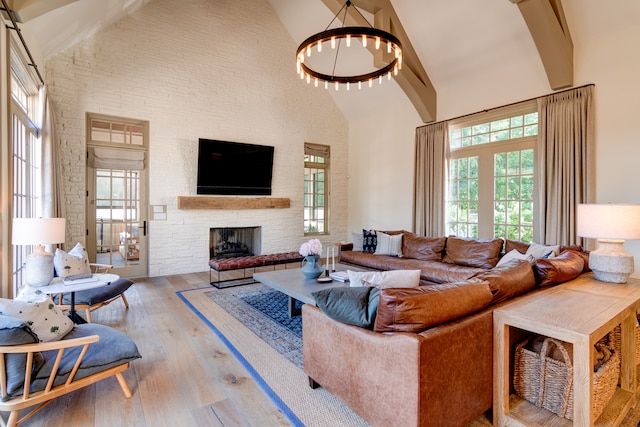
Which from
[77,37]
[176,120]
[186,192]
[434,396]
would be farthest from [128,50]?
[434,396]

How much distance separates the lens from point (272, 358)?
2709 mm

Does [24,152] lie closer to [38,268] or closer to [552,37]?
[38,268]

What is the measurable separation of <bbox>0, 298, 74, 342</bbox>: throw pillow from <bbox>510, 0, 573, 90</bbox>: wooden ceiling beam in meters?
5.17

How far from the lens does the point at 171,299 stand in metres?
4.35

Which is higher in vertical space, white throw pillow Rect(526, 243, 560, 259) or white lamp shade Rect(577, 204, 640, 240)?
white lamp shade Rect(577, 204, 640, 240)

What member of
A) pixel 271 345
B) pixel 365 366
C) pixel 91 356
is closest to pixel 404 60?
pixel 271 345

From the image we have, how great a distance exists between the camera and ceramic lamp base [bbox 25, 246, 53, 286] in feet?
9.39

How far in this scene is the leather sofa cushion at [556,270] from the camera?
2.41m

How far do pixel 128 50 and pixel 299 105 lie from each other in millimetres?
3252

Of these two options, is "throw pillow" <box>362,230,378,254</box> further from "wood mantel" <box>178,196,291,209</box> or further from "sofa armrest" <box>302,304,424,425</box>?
"sofa armrest" <box>302,304,424,425</box>

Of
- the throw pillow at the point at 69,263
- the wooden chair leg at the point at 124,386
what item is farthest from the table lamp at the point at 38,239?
the wooden chair leg at the point at 124,386

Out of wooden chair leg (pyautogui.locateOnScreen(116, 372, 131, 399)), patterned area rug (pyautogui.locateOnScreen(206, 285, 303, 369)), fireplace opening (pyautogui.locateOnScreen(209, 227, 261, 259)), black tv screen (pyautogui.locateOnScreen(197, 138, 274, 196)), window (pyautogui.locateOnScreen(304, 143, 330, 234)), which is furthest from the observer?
window (pyautogui.locateOnScreen(304, 143, 330, 234))

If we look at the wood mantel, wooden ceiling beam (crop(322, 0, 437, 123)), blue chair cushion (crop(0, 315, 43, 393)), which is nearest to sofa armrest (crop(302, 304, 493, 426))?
blue chair cushion (crop(0, 315, 43, 393))

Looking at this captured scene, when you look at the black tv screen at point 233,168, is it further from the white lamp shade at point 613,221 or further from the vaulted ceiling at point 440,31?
the white lamp shade at point 613,221
